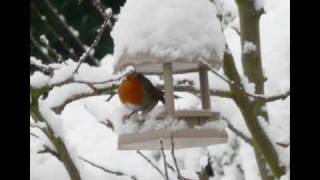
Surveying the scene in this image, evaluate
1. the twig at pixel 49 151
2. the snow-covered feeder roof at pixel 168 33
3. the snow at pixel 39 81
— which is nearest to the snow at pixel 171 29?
the snow-covered feeder roof at pixel 168 33

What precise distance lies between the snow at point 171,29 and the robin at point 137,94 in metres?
0.14

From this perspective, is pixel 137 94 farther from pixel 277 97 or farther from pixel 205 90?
pixel 277 97

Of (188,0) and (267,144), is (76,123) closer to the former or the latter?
(267,144)

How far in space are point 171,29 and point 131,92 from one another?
266mm

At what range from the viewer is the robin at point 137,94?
1.89 meters

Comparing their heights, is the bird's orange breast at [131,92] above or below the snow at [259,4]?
below

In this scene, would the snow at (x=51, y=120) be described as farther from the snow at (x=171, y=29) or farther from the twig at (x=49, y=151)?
the snow at (x=171, y=29)

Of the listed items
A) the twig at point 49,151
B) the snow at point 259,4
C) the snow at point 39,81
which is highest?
the snow at point 259,4

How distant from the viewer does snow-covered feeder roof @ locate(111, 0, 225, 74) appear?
1.70 metres

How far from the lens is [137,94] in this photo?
6.19 feet

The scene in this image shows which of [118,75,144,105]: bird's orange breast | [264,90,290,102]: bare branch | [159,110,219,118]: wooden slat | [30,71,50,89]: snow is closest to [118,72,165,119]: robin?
[118,75,144,105]: bird's orange breast

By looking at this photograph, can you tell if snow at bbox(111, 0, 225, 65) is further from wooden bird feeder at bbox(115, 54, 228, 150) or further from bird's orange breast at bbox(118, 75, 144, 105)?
bird's orange breast at bbox(118, 75, 144, 105)

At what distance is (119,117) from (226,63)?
429mm
